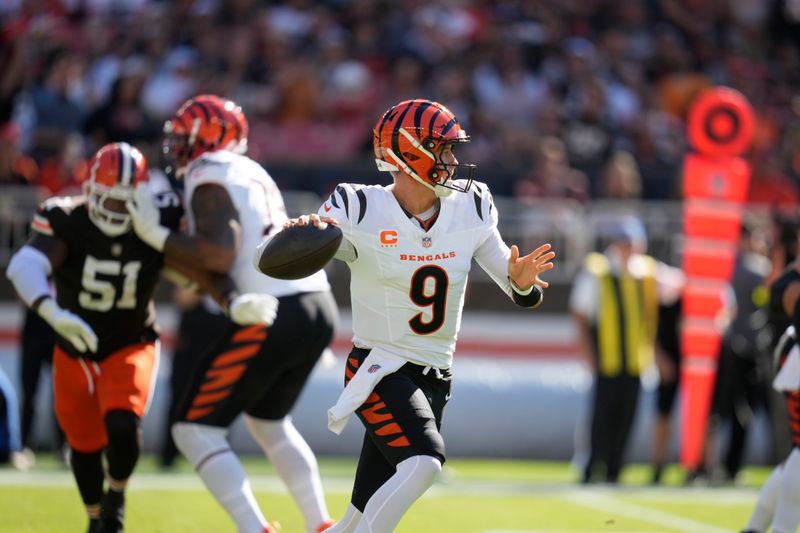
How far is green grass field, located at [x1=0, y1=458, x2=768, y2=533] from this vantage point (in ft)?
21.5

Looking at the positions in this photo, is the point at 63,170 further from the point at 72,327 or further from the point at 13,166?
the point at 72,327

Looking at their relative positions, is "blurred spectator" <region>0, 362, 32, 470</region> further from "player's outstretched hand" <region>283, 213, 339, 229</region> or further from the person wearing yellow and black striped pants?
"player's outstretched hand" <region>283, 213, 339, 229</region>

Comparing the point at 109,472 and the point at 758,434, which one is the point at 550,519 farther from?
the point at 758,434

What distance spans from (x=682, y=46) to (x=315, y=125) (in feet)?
15.9

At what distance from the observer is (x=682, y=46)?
1495 cm

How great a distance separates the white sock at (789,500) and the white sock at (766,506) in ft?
0.45

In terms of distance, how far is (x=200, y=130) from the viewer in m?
5.62

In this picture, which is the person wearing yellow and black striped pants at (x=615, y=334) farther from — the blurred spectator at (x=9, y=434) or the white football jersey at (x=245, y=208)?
the white football jersey at (x=245, y=208)

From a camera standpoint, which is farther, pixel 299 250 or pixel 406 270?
pixel 406 270

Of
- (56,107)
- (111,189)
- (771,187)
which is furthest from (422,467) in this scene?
(771,187)

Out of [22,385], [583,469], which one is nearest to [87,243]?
[22,385]

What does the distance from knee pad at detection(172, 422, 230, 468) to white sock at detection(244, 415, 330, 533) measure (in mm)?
355

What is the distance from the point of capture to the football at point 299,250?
4312mm

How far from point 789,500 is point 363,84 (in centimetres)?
826
